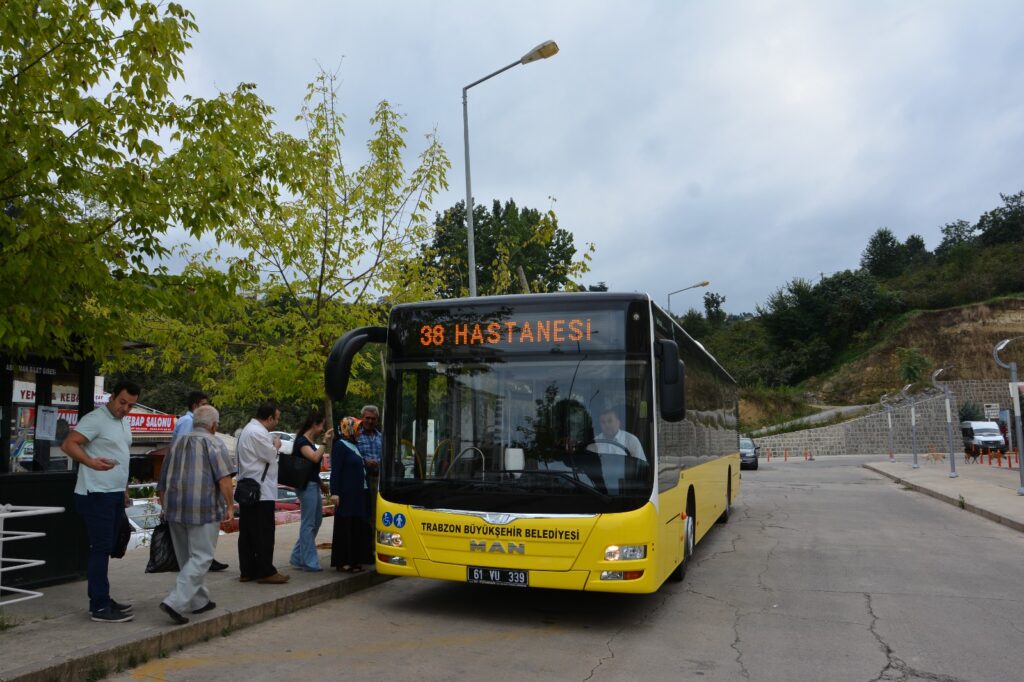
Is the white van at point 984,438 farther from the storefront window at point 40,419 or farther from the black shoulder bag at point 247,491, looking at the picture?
the storefront window at point 40,419

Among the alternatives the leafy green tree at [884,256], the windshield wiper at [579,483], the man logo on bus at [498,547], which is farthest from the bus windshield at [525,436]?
the leafy green tree at [884,256]

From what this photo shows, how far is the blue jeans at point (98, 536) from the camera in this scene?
594cm

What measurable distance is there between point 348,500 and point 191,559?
2434mm

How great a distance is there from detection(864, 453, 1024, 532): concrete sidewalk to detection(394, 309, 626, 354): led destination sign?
1073 centimetres

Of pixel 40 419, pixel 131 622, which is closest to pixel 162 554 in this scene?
pixel 131 622

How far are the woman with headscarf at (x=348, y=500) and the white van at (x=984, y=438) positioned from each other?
133 feet

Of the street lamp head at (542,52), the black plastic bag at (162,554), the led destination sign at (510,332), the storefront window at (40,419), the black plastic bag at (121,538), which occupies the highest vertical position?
the street lamp head at (542,52)

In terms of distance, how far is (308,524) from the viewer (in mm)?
8391

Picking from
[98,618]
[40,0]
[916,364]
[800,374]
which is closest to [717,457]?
[98,618]

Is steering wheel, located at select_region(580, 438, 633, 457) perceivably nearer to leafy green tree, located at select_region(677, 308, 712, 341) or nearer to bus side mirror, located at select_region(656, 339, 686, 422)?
bus side mirror, located at select_region(656, 339, 686, 422)

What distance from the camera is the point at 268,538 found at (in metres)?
7.76

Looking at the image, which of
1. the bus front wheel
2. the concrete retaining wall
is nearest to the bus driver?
the bus front wheel

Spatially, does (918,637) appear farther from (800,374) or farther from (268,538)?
(800,374)

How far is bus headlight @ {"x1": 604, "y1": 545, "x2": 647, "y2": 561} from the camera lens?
638 centimetres
